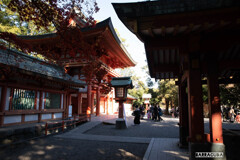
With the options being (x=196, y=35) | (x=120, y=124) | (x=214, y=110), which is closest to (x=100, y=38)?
(x=120, y=124)

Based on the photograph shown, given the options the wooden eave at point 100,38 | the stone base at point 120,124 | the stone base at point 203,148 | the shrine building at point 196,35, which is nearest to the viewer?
the shrine building at point 196,35

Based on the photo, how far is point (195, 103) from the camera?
11.6 ft

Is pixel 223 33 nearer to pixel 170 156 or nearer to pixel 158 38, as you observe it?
pixel 158 38

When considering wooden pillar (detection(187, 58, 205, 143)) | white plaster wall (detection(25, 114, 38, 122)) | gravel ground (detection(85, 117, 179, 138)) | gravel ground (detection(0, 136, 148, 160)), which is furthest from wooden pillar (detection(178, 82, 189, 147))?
white plaster wall (detection(25, 114, 38, 122))

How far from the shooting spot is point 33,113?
997 centimetres

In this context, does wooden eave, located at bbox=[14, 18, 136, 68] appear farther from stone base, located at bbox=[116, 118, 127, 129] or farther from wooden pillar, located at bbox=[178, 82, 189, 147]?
wooden pillar, located at bbox=[178, 82, 189, 147]

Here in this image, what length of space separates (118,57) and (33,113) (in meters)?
13.0

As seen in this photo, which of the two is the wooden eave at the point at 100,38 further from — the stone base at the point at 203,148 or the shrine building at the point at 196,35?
the stone base at the point at 203,148

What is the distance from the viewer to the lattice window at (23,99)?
8938 mm

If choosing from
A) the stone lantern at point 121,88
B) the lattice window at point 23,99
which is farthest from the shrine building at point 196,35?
the lattice window at point 23,99

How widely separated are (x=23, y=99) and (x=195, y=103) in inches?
381

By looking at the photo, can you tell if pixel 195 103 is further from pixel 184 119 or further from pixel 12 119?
pixel 12 119

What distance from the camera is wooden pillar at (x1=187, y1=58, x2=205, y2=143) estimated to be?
346 cm

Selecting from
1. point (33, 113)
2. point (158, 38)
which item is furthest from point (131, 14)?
point (33, 113)
